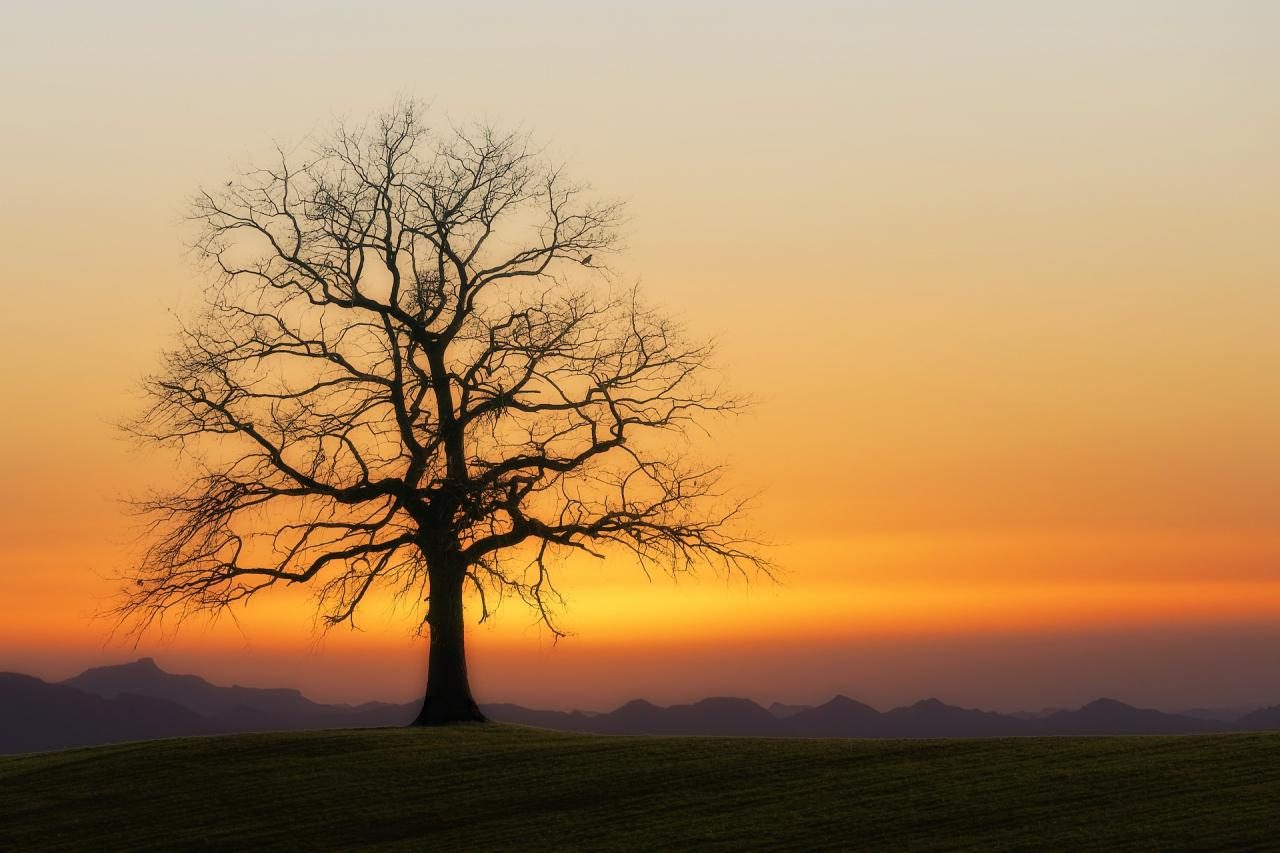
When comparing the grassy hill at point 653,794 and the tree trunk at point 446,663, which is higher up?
the tree trunk at point 446,663

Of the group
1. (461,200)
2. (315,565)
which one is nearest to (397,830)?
(315,565)

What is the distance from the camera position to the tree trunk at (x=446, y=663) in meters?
40.3

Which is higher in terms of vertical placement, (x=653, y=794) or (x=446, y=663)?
(x=446, y=663)

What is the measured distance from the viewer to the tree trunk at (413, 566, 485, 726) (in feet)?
132

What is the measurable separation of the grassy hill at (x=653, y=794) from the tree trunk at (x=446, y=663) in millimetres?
3753

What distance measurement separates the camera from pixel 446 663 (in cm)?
4038

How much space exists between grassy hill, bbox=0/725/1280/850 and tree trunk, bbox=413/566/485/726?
12.3 ft

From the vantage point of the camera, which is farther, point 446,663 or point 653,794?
point 446,663

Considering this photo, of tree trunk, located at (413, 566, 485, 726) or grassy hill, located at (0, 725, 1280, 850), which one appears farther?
tree trunk, located at (413, 566, 485, 726)

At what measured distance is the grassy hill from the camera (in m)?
24.4

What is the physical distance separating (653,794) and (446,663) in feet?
42.3

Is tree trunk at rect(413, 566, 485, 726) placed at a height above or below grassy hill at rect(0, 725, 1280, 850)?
above

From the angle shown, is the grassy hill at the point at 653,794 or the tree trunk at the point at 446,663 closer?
the grassy hill at the point at 653,794

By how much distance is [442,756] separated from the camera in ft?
111
